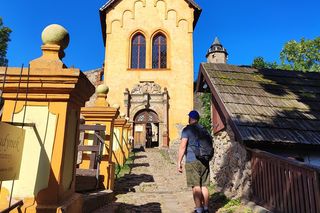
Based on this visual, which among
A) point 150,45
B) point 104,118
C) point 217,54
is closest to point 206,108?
point 150,45

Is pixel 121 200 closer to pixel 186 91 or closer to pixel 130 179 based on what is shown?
pixel 130 179

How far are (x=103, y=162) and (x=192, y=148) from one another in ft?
8.67

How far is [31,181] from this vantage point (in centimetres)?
254

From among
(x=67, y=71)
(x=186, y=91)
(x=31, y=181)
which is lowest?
(x=31, y=181)

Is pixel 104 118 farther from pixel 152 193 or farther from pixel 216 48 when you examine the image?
pixel 216 48

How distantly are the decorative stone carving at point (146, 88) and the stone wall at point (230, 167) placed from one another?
11428 millimetres

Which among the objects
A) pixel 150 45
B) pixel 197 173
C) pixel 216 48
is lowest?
pixel 197 173

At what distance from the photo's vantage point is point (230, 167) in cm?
692

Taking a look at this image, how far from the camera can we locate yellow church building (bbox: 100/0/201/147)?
64.6ft

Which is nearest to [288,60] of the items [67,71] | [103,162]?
[103,162]

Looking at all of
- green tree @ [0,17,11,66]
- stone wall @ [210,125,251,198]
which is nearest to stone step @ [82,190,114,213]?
stone wall @ [210,125,251,198]

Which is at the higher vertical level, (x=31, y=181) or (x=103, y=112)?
(x=103, y=112)

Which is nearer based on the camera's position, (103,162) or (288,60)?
(103,162)

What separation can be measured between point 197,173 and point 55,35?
275 cm
